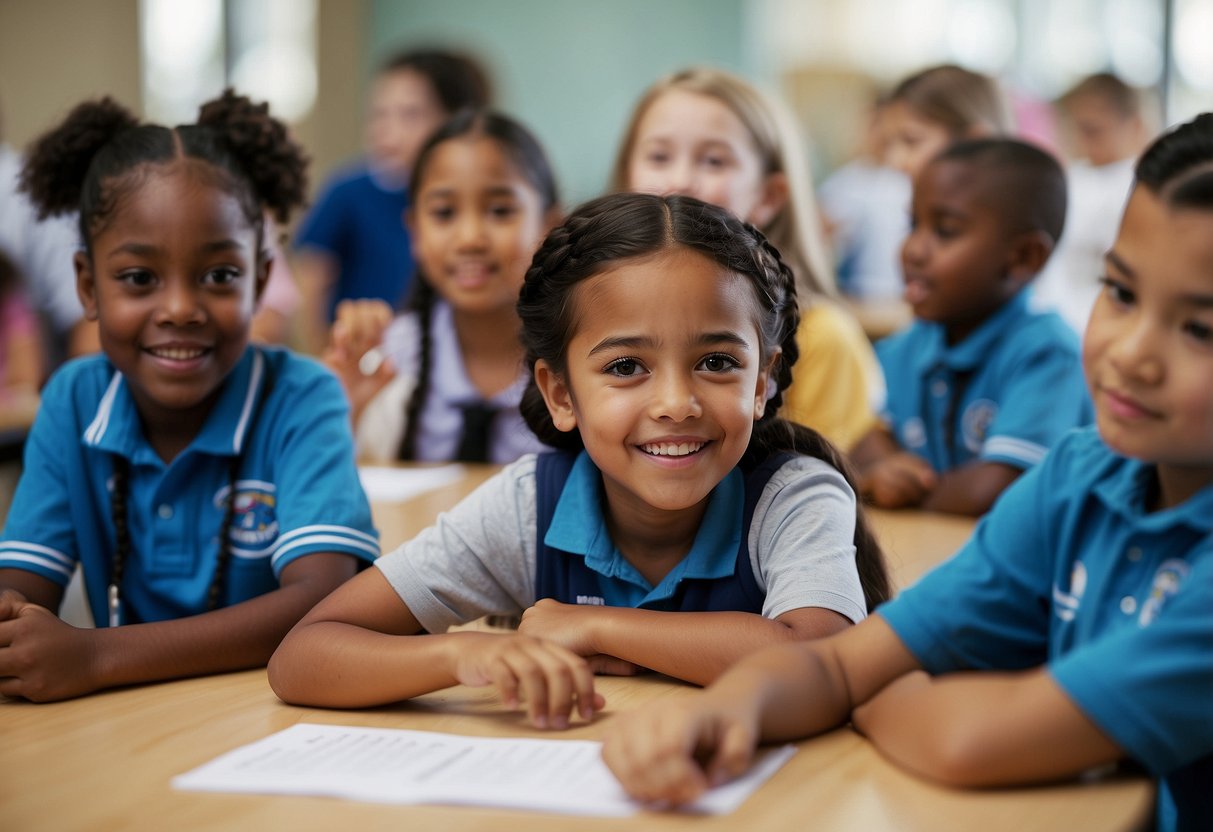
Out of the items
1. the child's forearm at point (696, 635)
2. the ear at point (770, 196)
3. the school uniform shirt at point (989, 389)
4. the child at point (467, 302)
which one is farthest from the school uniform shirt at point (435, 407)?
the child's forearm at point (696, 635)

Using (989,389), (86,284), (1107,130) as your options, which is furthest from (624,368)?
(1107,130)

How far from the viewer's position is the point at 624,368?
53.6 inches

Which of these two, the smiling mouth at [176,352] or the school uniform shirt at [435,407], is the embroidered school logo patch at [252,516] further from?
the school uniform shirt at [435,407]

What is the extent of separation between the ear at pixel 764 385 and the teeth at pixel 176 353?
678 millimetres

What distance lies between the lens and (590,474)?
146cm

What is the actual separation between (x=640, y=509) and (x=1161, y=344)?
62 centimetres

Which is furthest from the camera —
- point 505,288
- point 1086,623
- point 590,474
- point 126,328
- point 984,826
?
point 505,288

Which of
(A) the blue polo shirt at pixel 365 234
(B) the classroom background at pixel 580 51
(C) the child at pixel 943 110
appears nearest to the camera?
(C) the child at pixel 943 110

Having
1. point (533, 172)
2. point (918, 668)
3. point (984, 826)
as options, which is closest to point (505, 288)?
point (533, 172)

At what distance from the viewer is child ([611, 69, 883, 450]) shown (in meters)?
2.52

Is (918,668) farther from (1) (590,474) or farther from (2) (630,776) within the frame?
(1) (590,474)

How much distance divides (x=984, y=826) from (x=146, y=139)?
1.26m

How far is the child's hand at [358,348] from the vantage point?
227 centimetres

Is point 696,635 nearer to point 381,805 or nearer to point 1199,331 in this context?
point 381,805
